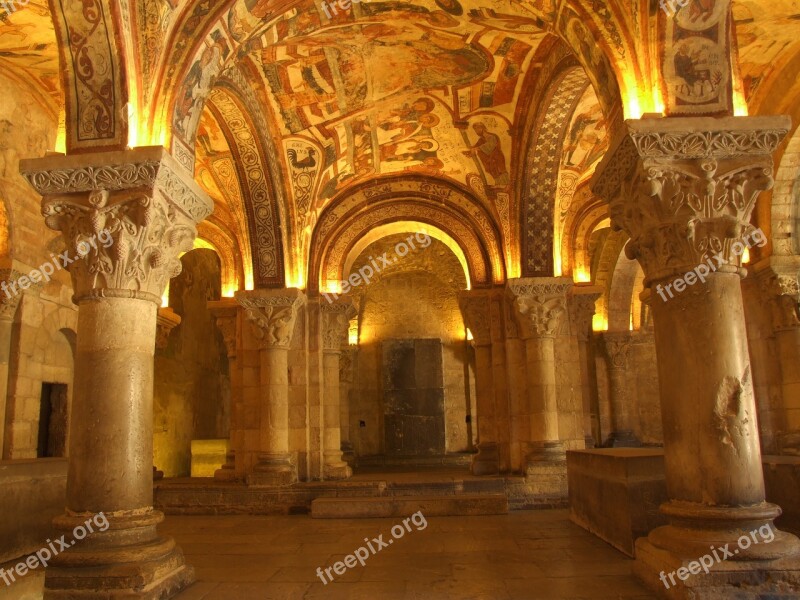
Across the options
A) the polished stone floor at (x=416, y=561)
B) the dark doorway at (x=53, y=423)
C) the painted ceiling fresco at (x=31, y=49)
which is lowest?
the polished stone floor at (x=416, y=561)

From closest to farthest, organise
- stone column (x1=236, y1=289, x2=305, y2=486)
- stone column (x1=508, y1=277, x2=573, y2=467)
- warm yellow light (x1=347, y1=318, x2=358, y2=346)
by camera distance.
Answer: stone column (x1=236, y1=289, x2=305, y2=486), stone column (x1=508, y1=277, x2=573, y2=467), warm yellow light (x1=347, y1=318, x2=358, y2=346)

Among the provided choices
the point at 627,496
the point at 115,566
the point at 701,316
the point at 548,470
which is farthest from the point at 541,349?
the point at 115,566

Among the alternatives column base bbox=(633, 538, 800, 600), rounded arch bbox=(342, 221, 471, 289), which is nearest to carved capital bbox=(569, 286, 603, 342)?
rounded arch bbox=(342, 221, 471, 289)

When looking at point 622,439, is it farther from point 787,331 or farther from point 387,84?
point 387,84

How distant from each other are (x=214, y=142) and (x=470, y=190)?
180 inches

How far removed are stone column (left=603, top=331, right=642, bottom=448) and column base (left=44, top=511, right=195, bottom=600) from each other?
1276cm

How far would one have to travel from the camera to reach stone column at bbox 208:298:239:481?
36.2ft

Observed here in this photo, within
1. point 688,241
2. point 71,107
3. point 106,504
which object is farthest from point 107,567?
point 688,241

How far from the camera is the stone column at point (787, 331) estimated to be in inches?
350

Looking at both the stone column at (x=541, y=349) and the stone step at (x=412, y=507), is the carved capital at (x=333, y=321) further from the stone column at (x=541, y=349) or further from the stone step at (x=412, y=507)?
the stone step at (x=412, y=507)

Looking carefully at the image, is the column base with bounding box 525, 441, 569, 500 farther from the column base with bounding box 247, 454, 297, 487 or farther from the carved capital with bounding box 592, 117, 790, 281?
the carved capital with bounding box 592, 117, 790, 281

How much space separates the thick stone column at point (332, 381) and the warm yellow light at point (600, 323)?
22.9 feet

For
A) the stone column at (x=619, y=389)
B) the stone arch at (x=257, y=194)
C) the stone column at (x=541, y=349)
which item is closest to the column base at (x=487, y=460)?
the stone column at (x=541, y=349)

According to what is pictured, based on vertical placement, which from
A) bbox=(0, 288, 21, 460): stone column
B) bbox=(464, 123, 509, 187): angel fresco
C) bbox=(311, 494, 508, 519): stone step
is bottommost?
bbox=(311, 494, 508, 519): stone step
